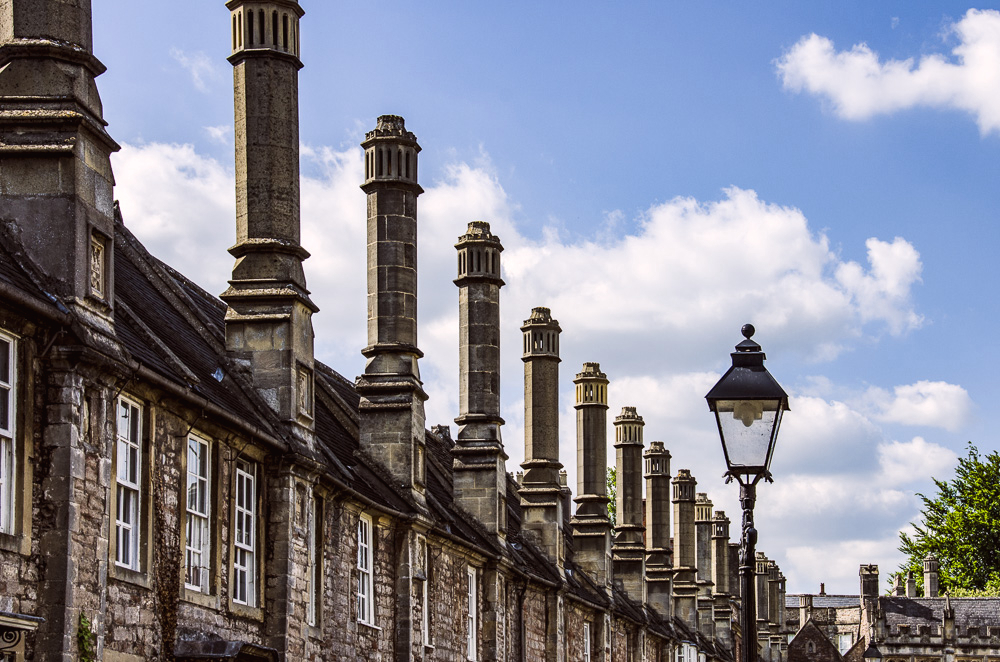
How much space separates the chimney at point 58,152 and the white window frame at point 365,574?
9430mm

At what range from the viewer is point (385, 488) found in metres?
27.1

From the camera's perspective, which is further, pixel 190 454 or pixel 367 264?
pixel 367 264

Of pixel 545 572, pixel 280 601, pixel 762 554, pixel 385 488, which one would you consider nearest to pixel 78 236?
pixel 280 601

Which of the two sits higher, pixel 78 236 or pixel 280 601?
pixel 78 236

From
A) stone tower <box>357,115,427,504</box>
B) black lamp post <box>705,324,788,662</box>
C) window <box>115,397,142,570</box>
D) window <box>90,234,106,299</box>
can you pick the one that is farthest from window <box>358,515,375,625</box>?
black lamp post <box>705,324,788,662</box>

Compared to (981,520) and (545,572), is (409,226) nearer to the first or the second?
(545,572)

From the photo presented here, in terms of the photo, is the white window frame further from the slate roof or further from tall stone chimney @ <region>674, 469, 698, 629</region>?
the slate roof

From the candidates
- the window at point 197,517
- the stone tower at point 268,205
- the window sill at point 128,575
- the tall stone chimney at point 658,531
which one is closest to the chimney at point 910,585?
the tall stone chimney at point 658,531

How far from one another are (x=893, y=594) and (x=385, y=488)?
3484 inches

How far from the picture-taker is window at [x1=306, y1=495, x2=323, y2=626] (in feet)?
71.5

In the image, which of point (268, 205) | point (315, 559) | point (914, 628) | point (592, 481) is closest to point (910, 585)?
point (914, 628)

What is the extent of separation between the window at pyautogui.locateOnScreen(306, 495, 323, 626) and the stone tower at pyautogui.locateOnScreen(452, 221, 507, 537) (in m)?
11.1

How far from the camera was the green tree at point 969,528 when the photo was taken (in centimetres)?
8850

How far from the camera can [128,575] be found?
16.2 metres
